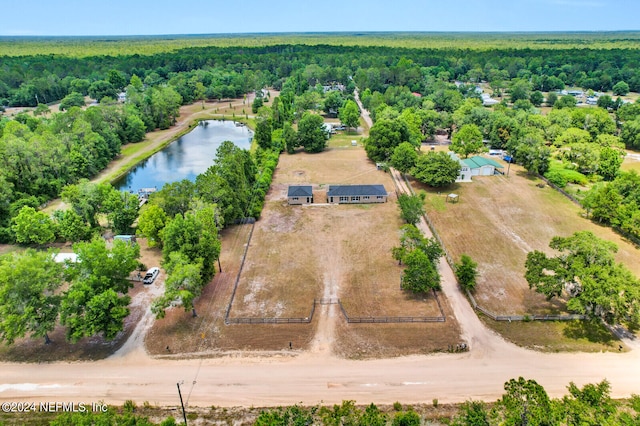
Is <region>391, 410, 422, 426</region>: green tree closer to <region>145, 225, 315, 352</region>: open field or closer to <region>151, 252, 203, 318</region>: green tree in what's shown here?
<region>145, 225, 315, 352</region>: open field

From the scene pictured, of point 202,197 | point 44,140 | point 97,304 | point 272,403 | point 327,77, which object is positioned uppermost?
point 327,77

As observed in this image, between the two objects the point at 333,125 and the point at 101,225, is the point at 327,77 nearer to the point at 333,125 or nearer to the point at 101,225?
the point at 333,125

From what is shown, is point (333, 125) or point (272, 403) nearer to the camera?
point (272, 403)

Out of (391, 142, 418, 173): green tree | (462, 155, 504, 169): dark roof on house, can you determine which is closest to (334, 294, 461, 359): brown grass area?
(391, 142, 418, 173): green tree

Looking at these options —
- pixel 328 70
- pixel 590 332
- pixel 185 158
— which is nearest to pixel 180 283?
pixel 590 332

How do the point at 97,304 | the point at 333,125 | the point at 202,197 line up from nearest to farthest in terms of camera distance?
the point at 97,304
the point at 202,197
the point at 333,125

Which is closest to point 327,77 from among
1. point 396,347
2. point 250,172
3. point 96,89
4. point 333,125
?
point 333,125
